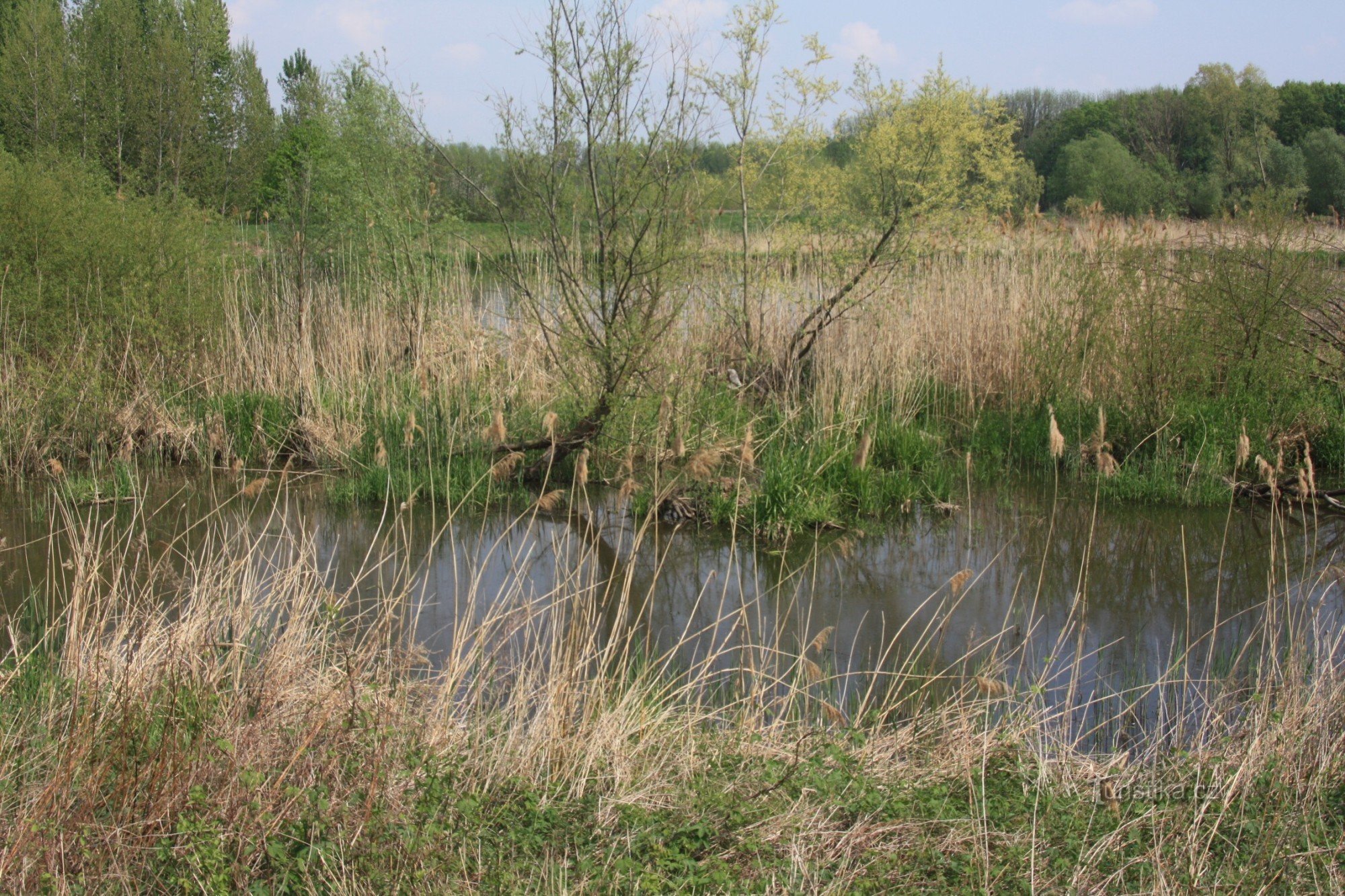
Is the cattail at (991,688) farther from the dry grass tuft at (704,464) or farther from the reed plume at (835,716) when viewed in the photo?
the dry grass tuft at (704,464)

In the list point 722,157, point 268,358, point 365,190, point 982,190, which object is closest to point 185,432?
point 268,358

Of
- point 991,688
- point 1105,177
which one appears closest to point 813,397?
point 991,688

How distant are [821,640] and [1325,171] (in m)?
21.3

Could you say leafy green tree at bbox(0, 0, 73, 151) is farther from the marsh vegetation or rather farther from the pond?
the pond

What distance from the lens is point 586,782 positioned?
294 centimetres

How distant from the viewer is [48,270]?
289 inches

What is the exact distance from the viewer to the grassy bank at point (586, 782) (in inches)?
96.5

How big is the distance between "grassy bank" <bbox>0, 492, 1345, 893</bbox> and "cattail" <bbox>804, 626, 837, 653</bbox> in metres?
0.17

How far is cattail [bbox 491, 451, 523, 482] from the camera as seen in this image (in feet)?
21.4

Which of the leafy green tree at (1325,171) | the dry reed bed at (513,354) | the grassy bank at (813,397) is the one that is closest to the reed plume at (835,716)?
the grassy bank at (813,397)

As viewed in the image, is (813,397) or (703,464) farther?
(813,397)

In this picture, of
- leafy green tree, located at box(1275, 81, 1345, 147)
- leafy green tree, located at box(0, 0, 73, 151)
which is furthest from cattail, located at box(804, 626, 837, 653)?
leafy green tree, located at box(1275, 81, 1345, 147)

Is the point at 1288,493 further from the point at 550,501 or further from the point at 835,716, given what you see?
the point at 550,501

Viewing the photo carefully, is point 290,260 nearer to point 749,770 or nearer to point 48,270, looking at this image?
point 48,270
